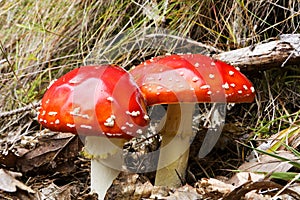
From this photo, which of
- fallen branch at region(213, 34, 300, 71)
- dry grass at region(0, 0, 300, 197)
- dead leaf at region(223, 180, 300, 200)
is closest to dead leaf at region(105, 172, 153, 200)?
dead leaf at region(223, 180, 300, 200)

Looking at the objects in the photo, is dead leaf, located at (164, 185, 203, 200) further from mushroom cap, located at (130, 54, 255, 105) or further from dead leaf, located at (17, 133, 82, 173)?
dead leaf, located at (17, 133, 82, 173)

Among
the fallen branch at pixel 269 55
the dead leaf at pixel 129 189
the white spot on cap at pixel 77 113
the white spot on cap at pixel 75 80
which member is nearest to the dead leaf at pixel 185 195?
the dead leaf at pixel 129 189

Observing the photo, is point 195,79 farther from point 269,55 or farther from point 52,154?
point 52,154

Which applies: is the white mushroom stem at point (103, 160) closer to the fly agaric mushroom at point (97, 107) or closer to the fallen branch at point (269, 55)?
the fly agaric mushroom at point (97, 107)

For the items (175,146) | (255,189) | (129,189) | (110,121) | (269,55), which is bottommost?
(129,189)

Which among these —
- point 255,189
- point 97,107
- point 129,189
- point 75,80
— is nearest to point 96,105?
point 97,107
